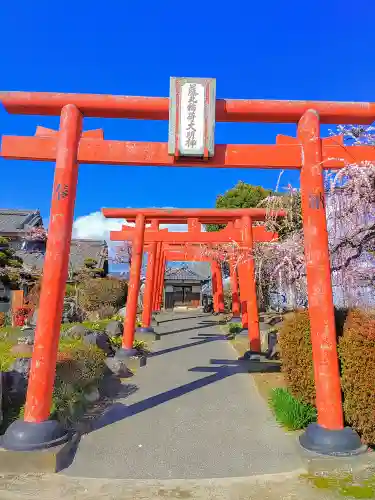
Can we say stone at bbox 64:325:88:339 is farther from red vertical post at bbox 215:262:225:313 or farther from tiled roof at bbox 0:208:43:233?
tiled roof at bbox 0:208:43:233

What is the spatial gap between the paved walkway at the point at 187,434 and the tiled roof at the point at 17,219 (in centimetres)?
2002

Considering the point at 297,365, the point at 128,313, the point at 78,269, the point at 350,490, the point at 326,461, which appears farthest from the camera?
the point at 78,269

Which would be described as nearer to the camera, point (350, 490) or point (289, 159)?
point (350, 490)

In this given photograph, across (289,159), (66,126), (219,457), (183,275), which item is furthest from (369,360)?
(183,275)

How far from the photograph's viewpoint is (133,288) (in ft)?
36.9

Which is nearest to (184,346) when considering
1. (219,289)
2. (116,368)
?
(116,368)

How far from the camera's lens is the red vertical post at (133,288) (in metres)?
10.8

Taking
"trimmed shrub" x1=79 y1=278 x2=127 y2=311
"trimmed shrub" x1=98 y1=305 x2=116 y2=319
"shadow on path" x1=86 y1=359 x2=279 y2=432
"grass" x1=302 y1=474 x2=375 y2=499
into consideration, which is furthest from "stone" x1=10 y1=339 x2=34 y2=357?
"trimmed shrub" x1=79 y1=278 x2=127 y2=311

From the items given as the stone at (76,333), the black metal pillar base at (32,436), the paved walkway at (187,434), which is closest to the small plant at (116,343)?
the stone at (76,333)

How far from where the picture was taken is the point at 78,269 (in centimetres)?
2267

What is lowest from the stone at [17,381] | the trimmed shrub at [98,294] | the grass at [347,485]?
the grass at [347,485]

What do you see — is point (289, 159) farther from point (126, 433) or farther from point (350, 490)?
point (126, 433)

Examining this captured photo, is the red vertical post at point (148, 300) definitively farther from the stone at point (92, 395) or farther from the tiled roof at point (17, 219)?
the tiled roof at point (17, 219)

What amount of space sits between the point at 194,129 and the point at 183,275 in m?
38.1
